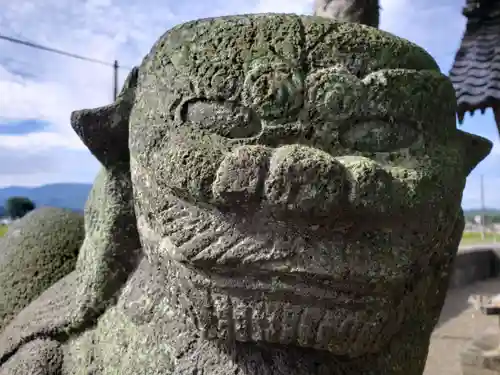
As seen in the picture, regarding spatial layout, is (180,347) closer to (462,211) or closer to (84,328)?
(84,328)

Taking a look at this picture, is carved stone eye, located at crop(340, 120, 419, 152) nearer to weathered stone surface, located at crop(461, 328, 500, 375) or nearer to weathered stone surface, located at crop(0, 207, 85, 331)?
weathered stone surface, located at crop(0, 207, 85, 331)

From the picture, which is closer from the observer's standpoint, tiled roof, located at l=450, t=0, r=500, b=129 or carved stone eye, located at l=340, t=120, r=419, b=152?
carved stone eye, located at l=340, t=120, r=419, b=152

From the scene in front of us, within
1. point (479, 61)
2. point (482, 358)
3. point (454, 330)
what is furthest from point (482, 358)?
point (479, 61)

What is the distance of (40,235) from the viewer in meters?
1.26

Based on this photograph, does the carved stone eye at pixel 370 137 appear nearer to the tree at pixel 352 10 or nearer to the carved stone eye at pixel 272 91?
the carved stone eye at pixel 272 91

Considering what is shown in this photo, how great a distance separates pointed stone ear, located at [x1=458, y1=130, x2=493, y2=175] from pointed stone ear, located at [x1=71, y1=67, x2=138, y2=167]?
1.71 feet

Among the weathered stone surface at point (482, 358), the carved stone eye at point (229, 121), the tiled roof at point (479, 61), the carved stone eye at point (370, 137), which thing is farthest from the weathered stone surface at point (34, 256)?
the weathered stone surface at point (482, 358)

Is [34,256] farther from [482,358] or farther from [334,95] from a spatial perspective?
[482,358]

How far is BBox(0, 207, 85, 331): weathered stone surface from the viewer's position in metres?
1.22

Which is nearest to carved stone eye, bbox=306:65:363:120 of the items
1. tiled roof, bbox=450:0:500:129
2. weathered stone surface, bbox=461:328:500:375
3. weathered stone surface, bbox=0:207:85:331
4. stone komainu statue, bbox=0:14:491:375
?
stone komainu statue, bbox=0:14:491:375

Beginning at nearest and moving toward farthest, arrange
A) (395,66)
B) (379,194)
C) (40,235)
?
(379,194)
(395,66)
(40,235)

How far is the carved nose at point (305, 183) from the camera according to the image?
673mm

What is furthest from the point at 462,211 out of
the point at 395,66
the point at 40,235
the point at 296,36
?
the point at 40,235

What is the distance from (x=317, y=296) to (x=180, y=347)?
0.23 m
